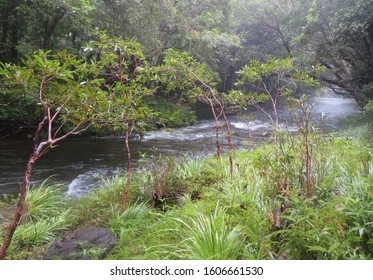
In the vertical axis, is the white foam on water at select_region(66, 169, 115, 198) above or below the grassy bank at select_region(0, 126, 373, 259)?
below

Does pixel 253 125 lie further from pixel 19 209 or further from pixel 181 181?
pixel 19 209

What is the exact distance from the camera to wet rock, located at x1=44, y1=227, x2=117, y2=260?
287 centimetres

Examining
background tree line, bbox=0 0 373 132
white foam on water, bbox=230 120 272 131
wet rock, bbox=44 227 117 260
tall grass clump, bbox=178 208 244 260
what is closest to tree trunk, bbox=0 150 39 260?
wet rock, bbox=44 227 117 260

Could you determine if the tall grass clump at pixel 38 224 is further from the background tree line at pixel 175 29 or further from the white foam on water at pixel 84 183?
the background tree line at pixel 175 29

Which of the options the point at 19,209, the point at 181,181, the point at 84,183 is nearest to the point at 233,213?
the point at 181,181

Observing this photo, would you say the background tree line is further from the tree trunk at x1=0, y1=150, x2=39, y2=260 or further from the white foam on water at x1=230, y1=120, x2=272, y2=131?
the tree trunk at x1=0, y1=150, x2=39, y2=260

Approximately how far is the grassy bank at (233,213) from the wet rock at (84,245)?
0.12m

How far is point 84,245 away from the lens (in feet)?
9.86

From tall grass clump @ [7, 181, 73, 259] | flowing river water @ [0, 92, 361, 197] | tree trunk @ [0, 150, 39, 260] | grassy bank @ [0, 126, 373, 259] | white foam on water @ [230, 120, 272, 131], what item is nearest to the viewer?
tree trunk @ [0, 150, 39, 260]

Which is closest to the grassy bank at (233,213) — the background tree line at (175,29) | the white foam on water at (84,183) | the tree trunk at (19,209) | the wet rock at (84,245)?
the wet rock at (84,245)

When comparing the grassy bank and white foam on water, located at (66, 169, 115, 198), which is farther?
white foam on water, located at (66, 169, 115, 198)

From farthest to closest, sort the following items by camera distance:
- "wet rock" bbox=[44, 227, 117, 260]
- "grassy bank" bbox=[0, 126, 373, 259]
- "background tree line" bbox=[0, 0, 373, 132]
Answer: "background tree line" bbox=[0, 0, 373, 132], "wet rock" bbox=[44, 227, 117, 260], "grassy bank" bbox=[0, 126, 373, 259]

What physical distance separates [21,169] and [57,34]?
701cm

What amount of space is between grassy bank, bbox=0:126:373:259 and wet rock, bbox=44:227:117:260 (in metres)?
0.12
